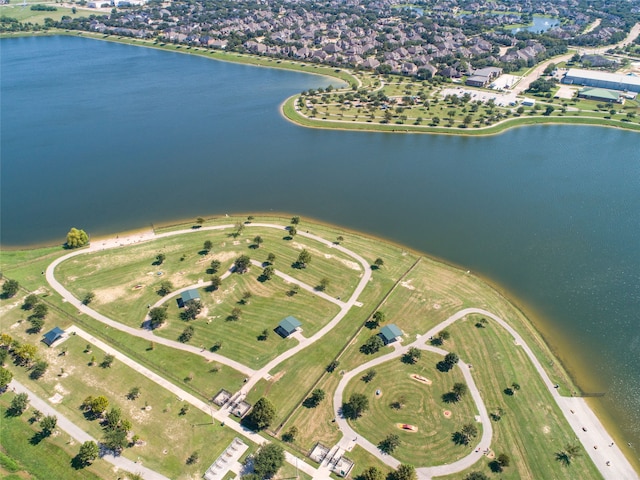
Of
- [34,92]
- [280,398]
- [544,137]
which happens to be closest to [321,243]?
[280,398]

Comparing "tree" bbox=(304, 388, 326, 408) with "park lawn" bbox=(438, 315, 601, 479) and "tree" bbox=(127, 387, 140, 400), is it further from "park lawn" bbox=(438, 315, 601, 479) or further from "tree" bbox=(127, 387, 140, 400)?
"tree" bbox=(127, 387, 140, 400)

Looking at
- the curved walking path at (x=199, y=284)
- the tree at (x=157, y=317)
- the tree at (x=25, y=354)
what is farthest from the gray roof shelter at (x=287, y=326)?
the tree at (x=25, y=354)

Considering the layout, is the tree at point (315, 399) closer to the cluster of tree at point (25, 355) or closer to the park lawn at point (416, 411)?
the park lawn at point (416, 411)

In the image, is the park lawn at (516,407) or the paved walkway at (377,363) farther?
the paved walkway at (377,363)

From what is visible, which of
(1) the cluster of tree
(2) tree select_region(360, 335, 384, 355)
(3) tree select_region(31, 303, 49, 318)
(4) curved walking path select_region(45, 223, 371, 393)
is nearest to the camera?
(1) the cluster of tree

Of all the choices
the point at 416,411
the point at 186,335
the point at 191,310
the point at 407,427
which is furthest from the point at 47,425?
the point at 416,411

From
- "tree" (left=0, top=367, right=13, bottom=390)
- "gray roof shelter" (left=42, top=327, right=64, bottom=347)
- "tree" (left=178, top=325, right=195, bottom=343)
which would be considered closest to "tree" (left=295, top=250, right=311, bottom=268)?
"tree" (left=178, top=325, right=195, bottom=343)

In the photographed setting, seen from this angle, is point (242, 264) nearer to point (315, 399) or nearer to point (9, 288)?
point (315, 399)
